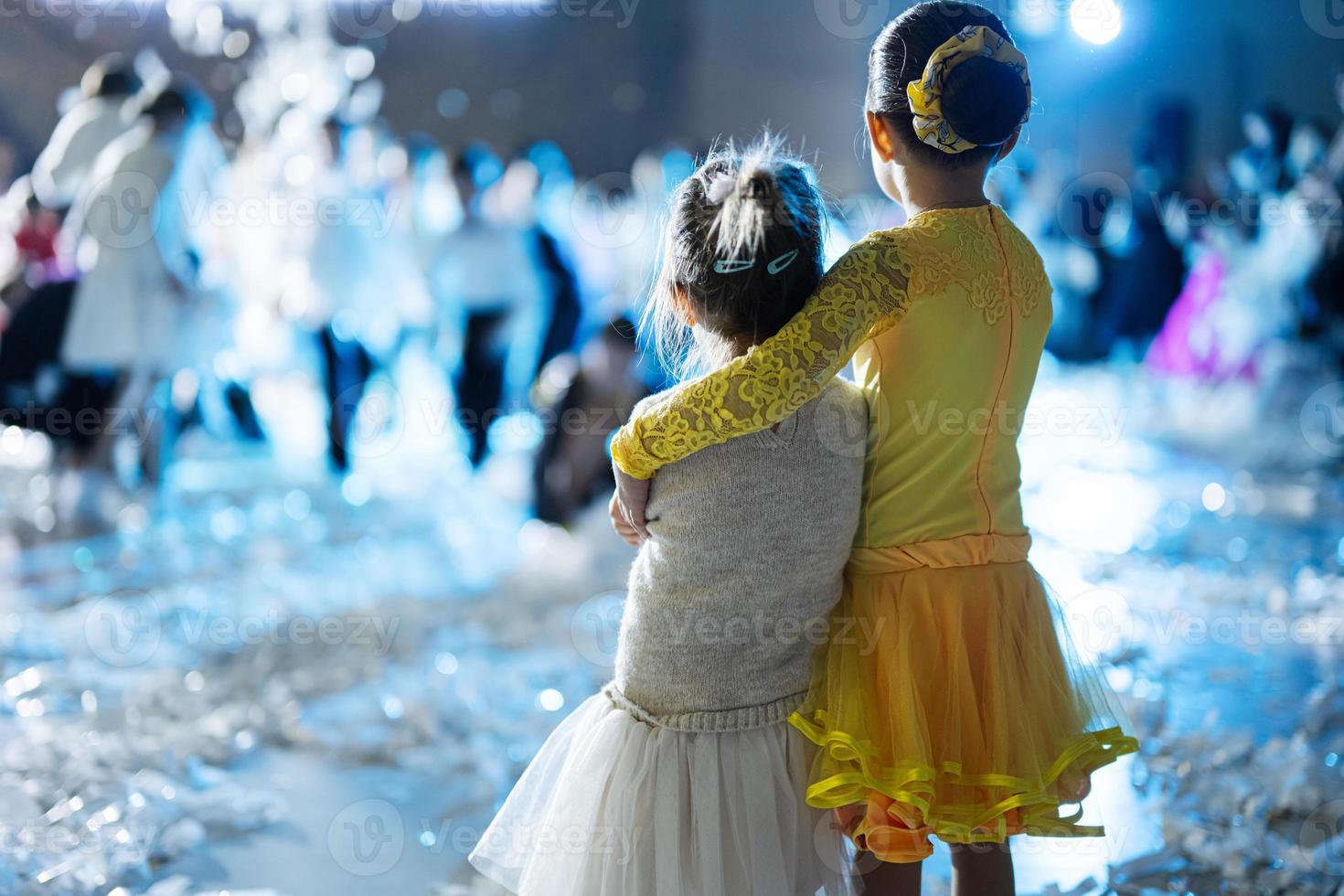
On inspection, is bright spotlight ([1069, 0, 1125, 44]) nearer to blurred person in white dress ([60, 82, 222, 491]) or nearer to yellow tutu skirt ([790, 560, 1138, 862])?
yellow tutu skirt ([790, 560, 1138, 862])

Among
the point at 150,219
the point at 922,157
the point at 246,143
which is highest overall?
the point at 246,143

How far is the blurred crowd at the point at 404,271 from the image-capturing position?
10.8ft

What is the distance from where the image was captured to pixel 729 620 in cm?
104

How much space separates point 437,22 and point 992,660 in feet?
14.2

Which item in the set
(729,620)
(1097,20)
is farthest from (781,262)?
(1097,20)

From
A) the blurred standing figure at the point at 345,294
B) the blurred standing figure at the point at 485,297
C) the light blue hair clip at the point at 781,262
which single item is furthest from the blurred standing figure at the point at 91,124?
the light blue hair clip at the point at 781,262

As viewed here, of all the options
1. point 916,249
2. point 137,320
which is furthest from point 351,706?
point 137,320

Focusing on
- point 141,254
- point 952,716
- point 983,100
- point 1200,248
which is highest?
point 1200,248

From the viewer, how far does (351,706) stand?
2094 mm

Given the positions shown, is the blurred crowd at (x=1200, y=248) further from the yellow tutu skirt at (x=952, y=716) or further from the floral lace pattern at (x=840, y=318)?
the yellow tutu skirt at (x=952, y=716)

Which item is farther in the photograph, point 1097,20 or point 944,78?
point 1097,20

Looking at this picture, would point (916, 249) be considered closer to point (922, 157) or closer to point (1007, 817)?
point (922, 157)

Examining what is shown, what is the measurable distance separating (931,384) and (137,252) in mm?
3028

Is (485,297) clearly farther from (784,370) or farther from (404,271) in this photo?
(784,370)
